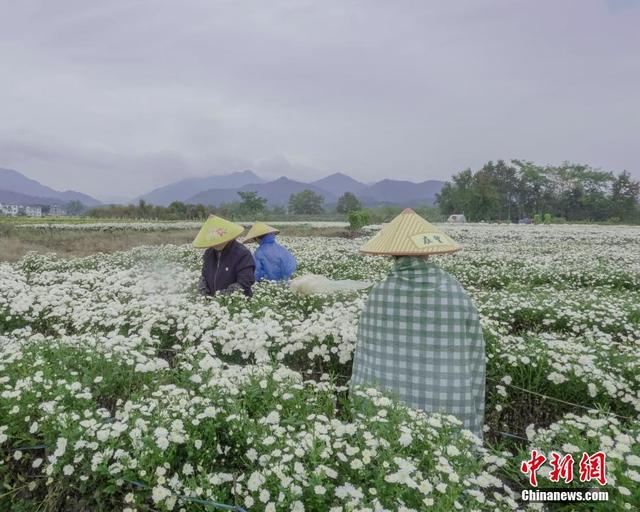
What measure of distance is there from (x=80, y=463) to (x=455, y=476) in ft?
7.38

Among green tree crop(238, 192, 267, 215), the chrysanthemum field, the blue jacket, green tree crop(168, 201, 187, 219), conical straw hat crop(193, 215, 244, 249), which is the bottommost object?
the chrysanthemum field

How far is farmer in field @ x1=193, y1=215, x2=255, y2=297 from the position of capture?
6.81 metres

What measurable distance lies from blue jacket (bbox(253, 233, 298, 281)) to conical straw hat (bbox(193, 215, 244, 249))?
1.66 meters

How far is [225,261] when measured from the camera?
283 inches

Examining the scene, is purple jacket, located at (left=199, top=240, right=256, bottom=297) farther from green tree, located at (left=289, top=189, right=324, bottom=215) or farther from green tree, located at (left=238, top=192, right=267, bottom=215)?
green tree, located at (left=289, top=189, right=324, bottom=215)

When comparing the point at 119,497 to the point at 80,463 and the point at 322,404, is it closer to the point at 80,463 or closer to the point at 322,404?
the point at 80,463

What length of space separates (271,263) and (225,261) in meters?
1.57

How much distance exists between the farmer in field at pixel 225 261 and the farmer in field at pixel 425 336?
364 cm

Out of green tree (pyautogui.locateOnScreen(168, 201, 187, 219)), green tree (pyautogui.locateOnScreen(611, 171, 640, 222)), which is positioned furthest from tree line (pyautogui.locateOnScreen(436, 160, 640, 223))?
green tree (pyautogui.locateOnScreen(168, 201, 187, 219))

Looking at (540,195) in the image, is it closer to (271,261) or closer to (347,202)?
(347,202)

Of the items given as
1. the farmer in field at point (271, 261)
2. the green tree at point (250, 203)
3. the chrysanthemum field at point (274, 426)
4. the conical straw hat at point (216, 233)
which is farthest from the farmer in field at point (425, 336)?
the green tree at point (250, 203)

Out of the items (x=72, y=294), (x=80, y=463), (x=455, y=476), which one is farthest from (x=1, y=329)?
(x=455, y=476)

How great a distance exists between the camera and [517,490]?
2992 millimetres

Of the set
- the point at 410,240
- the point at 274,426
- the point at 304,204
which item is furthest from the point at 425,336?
the point at 304,204
